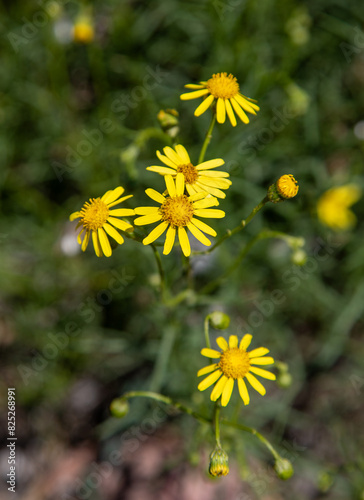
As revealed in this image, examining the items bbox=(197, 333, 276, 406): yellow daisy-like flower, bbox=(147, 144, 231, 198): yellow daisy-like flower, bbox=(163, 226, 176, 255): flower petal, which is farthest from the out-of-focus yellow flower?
bbox=(197, 333, 276, 406): yellow daisy-like flower

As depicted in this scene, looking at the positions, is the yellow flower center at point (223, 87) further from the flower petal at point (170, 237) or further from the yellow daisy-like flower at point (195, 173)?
the flower petal at point (170, 237)

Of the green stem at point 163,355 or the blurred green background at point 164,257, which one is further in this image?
the blurred green background at point 164,257

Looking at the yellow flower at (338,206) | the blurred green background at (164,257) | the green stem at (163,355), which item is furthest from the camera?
the yellow flower at (338,206)

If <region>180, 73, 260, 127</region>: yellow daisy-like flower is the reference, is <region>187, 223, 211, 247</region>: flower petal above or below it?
below

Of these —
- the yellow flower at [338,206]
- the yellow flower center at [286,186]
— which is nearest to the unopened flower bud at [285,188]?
the yellow flower center at [286,186]

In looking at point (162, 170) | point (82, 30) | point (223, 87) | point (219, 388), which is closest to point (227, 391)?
point (219, 388)

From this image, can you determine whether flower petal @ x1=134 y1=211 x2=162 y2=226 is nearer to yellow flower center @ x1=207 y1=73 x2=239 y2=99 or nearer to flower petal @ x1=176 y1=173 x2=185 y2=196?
flower petal @ x1=176 y1=173 x2=185 y2=196
